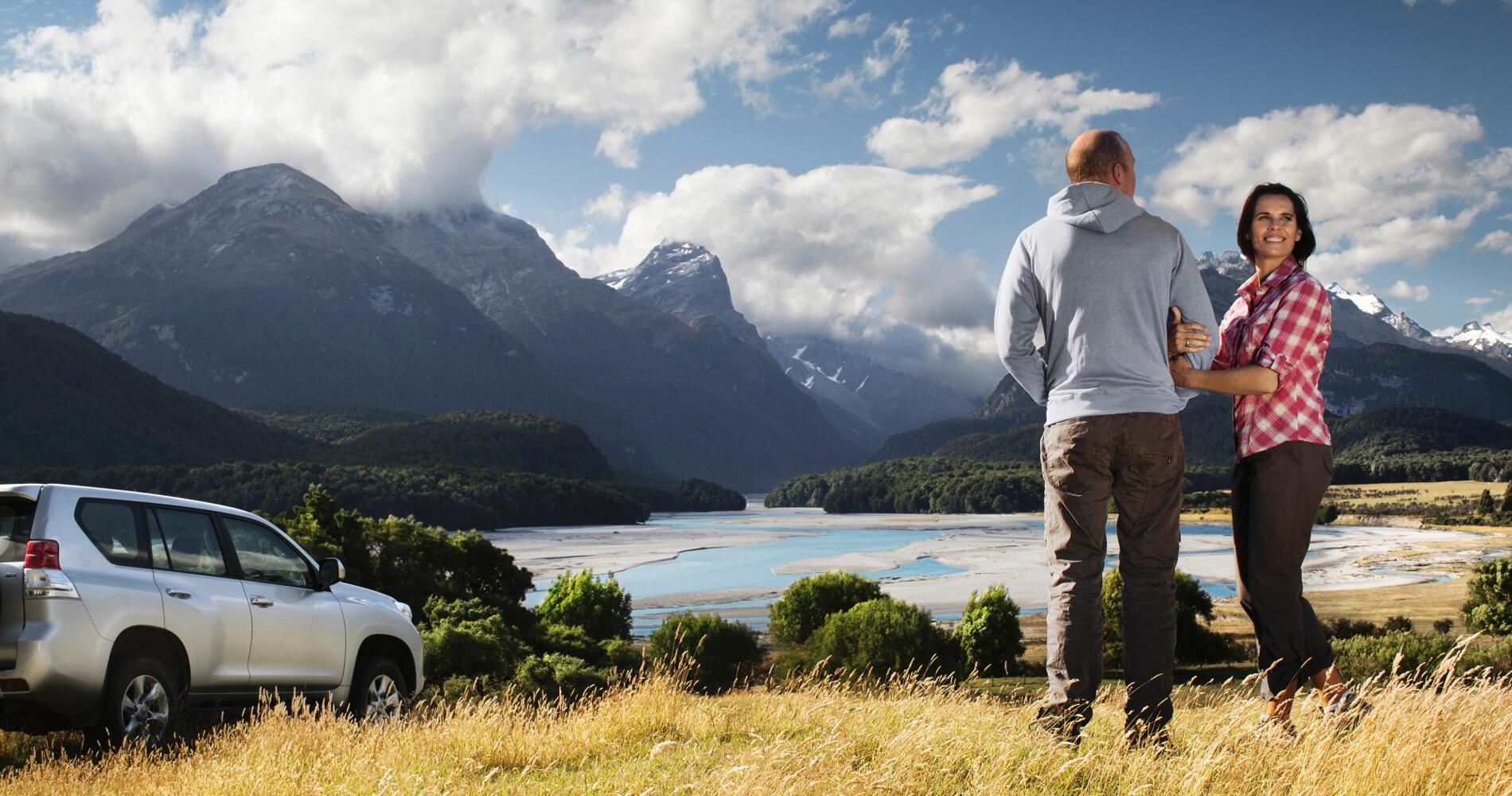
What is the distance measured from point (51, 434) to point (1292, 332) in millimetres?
138001

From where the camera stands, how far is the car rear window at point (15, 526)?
267 inches

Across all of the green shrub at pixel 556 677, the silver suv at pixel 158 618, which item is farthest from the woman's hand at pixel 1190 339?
the green shrub at pixel 556 677

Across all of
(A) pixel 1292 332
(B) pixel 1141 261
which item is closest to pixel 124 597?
(B) pixel 1141 261

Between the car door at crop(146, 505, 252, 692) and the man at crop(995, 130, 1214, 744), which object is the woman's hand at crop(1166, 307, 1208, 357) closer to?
the man at crop(995, 130, 1214, 744)

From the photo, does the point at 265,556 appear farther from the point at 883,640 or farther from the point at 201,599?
the point at 883,640

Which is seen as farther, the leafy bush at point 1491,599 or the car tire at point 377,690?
the leafy bush at point 1491,599

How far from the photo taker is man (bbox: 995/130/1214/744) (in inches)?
A: 192

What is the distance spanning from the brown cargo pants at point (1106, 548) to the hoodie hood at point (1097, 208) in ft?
3.09

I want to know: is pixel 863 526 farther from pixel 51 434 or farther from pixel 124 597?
pixel 124 597

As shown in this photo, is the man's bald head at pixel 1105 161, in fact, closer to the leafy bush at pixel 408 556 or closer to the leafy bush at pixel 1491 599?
the leafy bush at pixel 408 556

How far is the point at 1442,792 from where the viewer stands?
4195 millimetres

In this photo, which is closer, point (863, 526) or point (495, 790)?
point (495, 790)

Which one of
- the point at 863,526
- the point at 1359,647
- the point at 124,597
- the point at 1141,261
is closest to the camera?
the point at 1141,261

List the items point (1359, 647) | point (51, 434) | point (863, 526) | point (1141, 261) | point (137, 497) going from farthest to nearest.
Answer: point (863, 526), point (51, 434), point (1359, 647), point (137, 497), point (1141, 261)
